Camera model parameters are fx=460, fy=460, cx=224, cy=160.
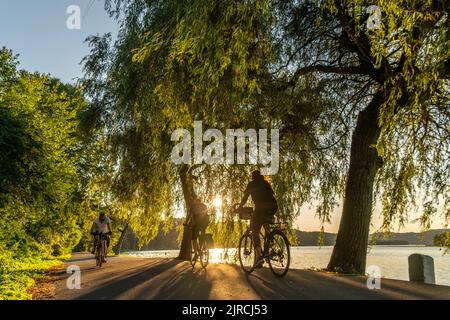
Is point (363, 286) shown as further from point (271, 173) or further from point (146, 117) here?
point (146, 117)

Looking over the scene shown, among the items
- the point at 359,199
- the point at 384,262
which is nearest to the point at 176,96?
the point at 359,199

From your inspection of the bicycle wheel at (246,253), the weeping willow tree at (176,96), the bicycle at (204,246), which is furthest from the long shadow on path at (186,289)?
the weeping willow tree at (176,96)

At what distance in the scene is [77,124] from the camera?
18062mm

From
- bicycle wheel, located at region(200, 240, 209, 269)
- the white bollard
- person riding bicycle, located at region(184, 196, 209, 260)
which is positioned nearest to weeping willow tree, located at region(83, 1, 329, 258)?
person riding bicycle, located at region(184, 196, 209, 260)

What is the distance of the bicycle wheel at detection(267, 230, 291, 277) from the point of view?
8.59 meters

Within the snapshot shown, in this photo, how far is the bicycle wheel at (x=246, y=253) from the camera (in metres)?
9.98

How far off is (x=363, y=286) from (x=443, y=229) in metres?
3.34

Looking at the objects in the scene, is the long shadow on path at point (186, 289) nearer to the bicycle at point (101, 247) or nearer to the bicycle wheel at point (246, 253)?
the bicycle wheel at point (246, 253)

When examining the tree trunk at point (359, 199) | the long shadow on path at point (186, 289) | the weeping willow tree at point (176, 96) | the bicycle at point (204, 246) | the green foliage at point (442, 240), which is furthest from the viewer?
the bicycle at point (204, 246)

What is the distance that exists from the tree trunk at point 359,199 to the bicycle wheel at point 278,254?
8.84 ft

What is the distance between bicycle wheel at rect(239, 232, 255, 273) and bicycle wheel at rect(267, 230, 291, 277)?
0.87 metres

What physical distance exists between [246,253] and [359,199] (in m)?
3.35

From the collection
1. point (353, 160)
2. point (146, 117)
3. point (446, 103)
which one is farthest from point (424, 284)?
point (146, 117)

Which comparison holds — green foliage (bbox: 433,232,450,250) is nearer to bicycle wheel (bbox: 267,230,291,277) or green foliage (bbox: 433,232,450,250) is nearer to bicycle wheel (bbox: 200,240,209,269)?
bicycle wheel (bbox: 267,230,291,277)
